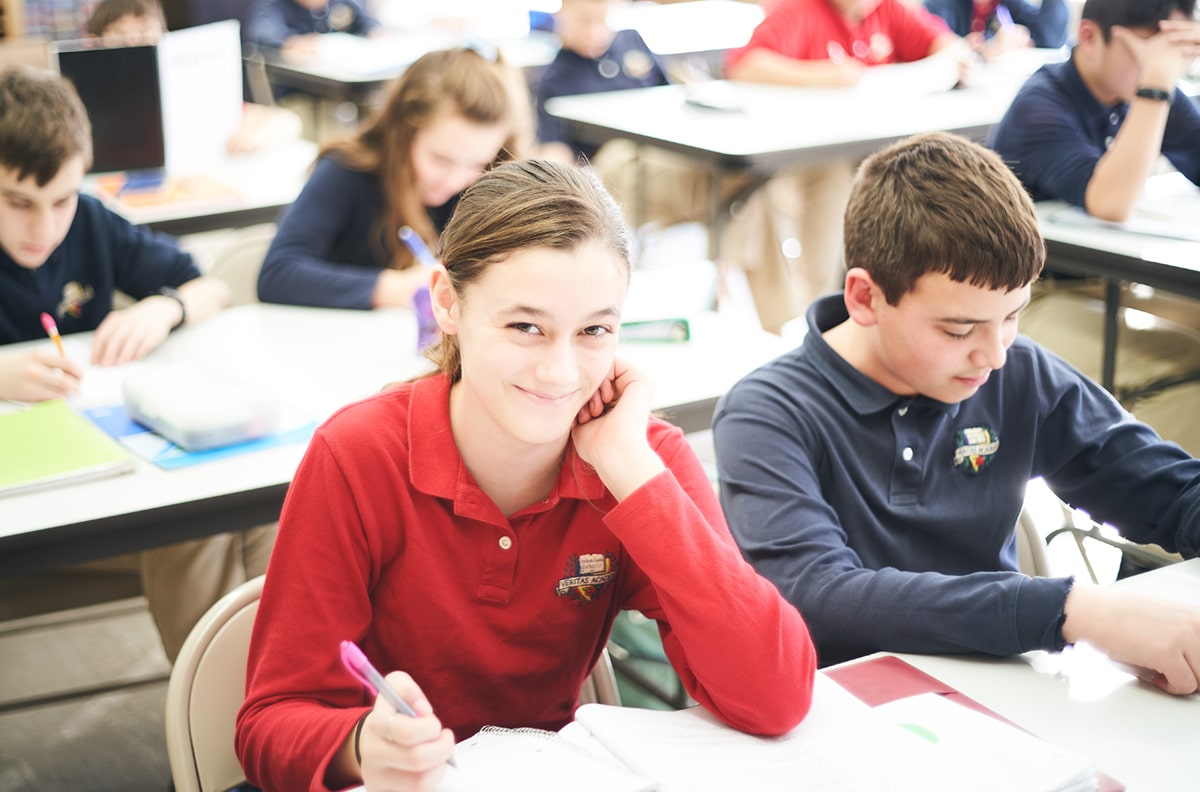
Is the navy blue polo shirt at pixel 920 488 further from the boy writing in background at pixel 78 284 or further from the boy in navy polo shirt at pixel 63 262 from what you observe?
the boy in navy polo shirt at pixel 63 262

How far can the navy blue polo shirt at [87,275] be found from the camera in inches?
82.5

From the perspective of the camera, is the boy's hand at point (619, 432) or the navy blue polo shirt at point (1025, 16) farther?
the navy blue polo shirt at point (1025, 16)

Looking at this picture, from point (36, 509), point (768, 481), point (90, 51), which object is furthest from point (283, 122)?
point (768, 481)

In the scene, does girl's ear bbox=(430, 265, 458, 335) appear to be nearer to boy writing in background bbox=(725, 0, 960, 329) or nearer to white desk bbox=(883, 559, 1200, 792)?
white desk bbox=(883, 559, 1200, 792)

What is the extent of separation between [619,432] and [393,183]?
1.30m

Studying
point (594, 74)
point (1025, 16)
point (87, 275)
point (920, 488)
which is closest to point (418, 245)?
point (87, 275)

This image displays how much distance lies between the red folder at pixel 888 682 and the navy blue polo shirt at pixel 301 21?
4427 mm

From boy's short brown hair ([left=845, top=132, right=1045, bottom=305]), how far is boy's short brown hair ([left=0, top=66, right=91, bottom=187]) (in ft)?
4.26

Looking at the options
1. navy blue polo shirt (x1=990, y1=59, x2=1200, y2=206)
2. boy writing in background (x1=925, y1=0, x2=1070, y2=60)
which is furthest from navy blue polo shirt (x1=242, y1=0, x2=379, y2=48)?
navy blue polo shirt (x1=990, y1=59, x2=1200, y2=206)

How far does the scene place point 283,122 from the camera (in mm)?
3520

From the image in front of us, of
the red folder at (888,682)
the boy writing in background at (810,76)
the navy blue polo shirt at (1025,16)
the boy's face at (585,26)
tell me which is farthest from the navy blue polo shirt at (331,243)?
the navy blue polo shirt at (1025,16)

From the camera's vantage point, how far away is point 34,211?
1.98m

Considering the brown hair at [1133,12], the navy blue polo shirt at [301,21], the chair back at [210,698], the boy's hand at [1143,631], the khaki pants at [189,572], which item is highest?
the brown hair at [1133,12]

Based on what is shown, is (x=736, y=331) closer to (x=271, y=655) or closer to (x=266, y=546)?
(x=266, y=546)
